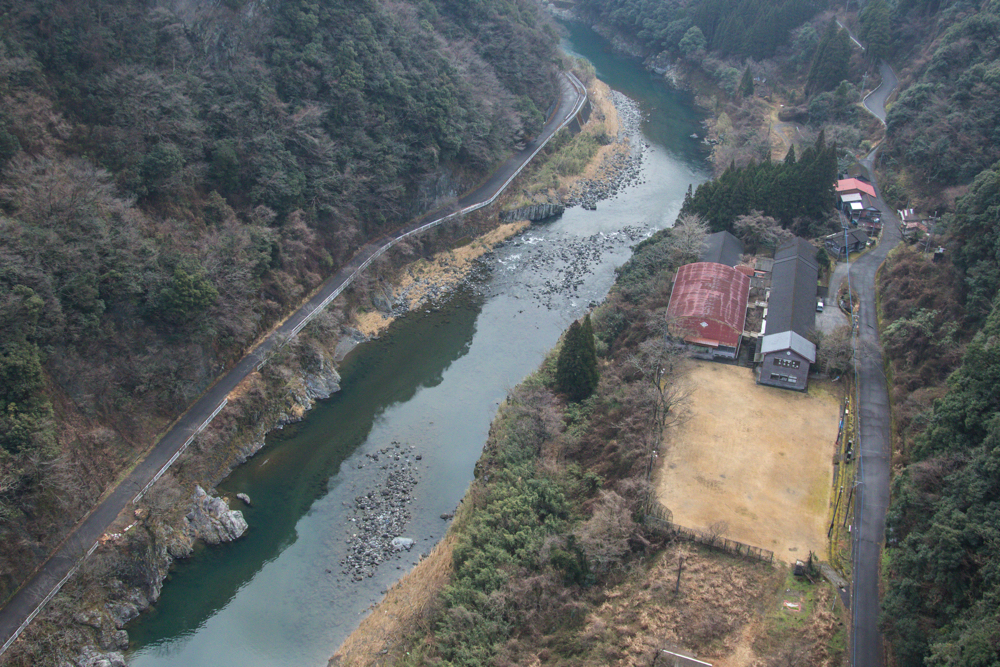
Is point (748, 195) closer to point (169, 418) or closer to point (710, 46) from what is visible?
point (169, 418)

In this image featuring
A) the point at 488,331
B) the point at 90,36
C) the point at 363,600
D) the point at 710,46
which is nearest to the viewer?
the point at 363,600

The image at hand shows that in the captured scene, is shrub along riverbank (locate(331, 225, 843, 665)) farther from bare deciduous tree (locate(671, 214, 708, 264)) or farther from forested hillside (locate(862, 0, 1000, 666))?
bare deciduous tree (locate(671, 214, 708, 264))

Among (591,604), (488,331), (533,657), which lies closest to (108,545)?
(533,657)

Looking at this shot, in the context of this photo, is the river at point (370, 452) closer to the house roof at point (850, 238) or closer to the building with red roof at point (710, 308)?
the building with red roof at point (710, 308)

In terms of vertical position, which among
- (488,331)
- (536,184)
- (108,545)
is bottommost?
(108,545)

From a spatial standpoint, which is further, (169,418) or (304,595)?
(169,418)

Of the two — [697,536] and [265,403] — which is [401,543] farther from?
[697,536]

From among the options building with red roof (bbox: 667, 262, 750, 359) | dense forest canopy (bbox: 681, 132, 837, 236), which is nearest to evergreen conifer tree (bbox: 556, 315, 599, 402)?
building with red roof (bbox: 667, 262, 750, 359)

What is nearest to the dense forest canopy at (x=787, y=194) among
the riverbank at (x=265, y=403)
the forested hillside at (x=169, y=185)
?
the riverbank at (x=265, y=403)
